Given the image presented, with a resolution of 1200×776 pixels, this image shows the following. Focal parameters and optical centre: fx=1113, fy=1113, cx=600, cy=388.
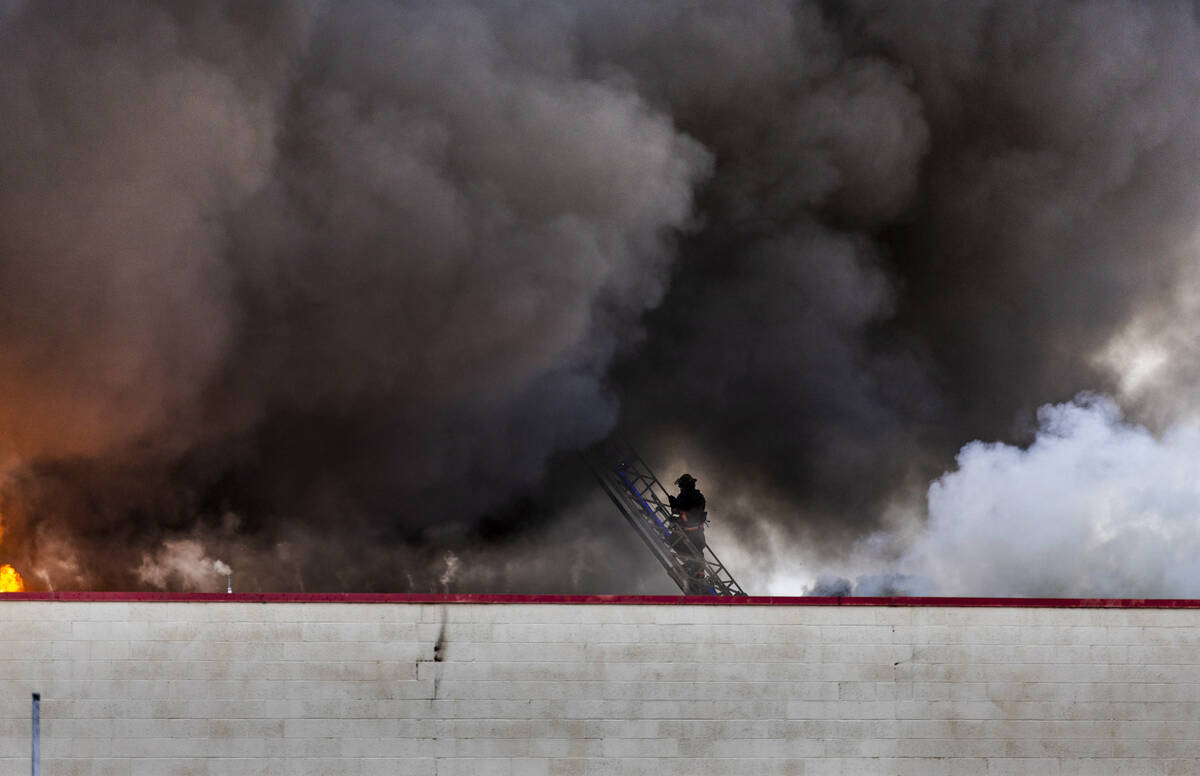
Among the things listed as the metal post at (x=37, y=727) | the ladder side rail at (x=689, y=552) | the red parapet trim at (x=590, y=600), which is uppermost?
the ladder side rail at (x=689, y=552)

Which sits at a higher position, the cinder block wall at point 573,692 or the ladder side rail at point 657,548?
the ladder side rail at point 657,548

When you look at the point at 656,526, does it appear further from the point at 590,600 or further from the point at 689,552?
the point at 590,600

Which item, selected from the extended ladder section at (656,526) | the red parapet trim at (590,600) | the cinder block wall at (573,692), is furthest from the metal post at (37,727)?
the extended ladder section at (656,526)

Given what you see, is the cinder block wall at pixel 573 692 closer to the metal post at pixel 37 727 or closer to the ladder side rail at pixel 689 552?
the metal post at pixel 37 727

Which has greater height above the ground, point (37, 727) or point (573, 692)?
point (573, 692)

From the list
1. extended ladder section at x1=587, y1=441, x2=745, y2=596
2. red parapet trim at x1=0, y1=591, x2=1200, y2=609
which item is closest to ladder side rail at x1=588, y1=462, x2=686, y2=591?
extended ladder section at x1=587, y1=441, x2=745, y2=596

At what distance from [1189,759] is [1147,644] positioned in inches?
54.4

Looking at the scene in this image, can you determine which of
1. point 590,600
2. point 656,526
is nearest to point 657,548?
point 656,526

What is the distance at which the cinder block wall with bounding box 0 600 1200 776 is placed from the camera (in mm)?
12852

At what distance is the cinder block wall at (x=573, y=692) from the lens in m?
12.9

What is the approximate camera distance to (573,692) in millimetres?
12938

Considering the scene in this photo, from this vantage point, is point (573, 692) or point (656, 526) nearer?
point (573, 692)

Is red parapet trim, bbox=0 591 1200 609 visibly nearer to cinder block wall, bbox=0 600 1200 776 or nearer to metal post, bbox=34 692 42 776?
cinder block wall, bbox=0 600 1200 776

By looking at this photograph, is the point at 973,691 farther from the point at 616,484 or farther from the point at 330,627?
the point at 616,484
